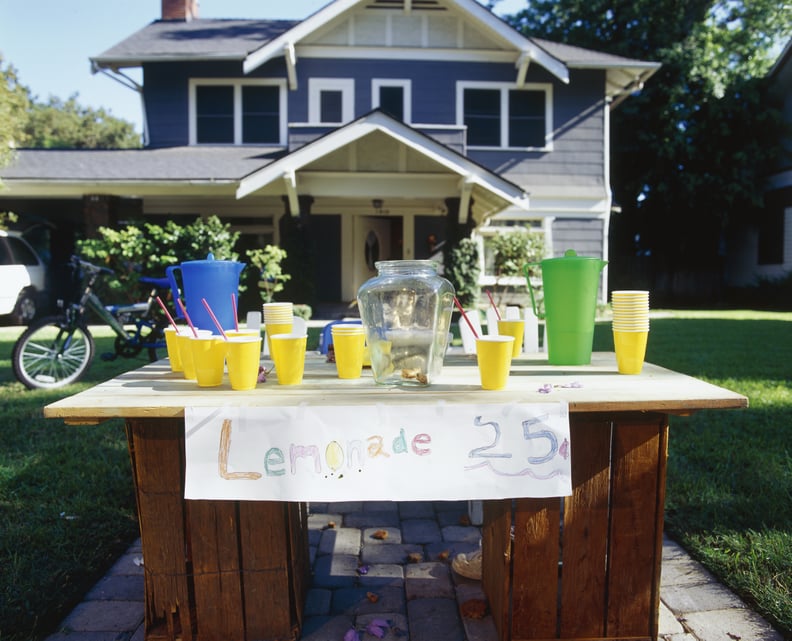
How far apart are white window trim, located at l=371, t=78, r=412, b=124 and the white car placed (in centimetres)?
720

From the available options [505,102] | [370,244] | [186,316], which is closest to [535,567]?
[186,316]

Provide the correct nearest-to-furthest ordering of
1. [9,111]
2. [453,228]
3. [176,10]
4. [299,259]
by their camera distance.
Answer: [9,111], [299,259], [453,228], [176,10]

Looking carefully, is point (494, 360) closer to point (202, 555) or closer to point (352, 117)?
point (202, 555)

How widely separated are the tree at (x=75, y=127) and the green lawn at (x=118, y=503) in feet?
129

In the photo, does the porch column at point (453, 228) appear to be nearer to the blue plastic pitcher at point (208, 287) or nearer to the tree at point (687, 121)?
the tree at point (687, 121)

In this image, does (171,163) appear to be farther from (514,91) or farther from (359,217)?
(514,91)

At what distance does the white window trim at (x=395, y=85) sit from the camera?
1349cm

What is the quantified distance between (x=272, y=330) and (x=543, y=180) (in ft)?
41.4

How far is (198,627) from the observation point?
1935mm

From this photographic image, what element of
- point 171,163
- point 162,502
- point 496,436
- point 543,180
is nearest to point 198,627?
point 162,502

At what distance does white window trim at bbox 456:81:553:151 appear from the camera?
13.7m

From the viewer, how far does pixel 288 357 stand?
1.97 m

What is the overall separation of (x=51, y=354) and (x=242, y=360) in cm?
461

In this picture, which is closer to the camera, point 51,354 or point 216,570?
point 216,570
